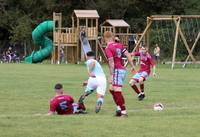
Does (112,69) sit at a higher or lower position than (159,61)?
higher

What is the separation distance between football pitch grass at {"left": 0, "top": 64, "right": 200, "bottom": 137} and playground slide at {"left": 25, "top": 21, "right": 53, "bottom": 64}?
1200 inches

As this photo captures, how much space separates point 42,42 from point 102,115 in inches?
1780

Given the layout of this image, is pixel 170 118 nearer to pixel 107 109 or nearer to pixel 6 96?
pixel 107 109

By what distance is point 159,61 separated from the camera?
5338 cm

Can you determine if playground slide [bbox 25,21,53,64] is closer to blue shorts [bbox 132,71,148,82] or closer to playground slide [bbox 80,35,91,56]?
playground slide [bbox 80,35,91,56]

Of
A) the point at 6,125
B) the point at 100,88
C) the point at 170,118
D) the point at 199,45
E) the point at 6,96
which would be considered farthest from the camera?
the point at 199,45

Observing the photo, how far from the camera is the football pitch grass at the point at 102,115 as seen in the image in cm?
1088

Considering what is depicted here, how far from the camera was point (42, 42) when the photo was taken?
193 feet

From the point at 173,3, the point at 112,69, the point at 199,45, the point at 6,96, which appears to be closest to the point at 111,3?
the point at 173,3

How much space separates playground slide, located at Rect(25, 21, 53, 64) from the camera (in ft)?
183

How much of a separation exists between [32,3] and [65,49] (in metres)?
19.7

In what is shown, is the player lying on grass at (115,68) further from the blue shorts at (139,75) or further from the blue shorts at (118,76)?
the blue shorts at (139,75)

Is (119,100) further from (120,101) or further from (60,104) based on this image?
(60,104)

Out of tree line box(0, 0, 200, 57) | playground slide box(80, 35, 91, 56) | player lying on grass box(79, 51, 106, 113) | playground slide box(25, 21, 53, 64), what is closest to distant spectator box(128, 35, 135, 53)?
playground slide box(80, 35, 91, 56)
